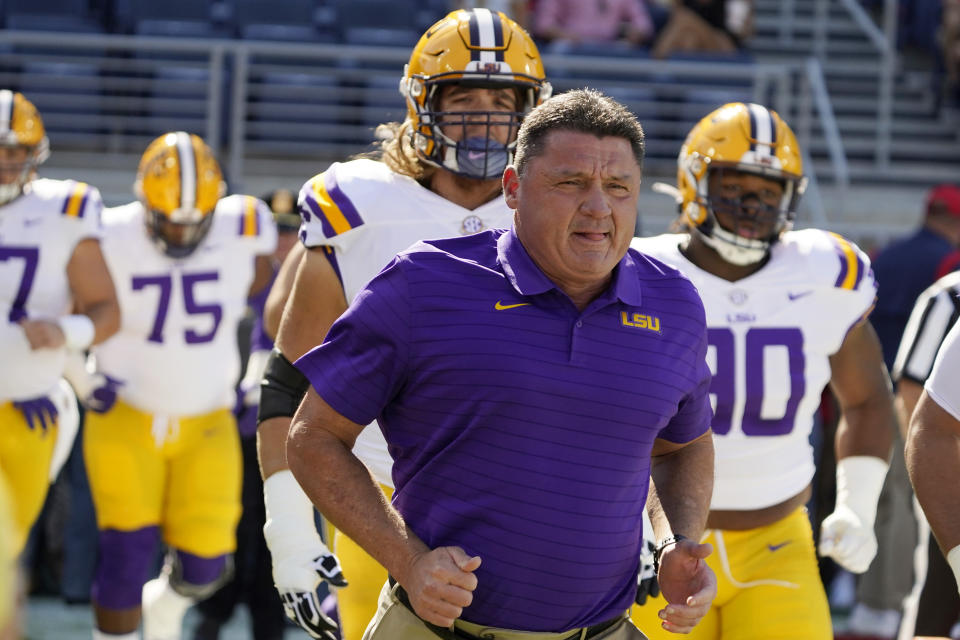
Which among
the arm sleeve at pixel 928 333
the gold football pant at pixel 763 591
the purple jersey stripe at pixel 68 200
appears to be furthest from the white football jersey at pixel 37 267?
the arm sleeve at pixel 928 333

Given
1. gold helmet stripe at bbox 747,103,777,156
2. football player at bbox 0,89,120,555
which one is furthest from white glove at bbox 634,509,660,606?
football player at bbox 0,89,120,555

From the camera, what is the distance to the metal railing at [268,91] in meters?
8.21

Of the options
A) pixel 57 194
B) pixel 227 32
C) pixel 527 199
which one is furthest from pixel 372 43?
pixel 527 199

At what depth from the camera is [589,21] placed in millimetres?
9711

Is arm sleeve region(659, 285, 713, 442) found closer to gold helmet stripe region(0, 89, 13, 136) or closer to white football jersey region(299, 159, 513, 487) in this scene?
white football jersey region(299, 159, 513, 487)

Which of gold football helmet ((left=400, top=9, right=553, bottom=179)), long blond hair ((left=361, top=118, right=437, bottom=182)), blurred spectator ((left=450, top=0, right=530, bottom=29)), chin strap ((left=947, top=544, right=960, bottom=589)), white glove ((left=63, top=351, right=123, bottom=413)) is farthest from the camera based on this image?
blurred spectator ((left=450, top=0, right=530, bottom=29))

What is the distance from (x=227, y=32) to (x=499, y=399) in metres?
7.46

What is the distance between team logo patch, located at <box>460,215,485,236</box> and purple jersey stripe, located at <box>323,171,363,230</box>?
8.4 inches

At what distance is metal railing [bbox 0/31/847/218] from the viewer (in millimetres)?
8211

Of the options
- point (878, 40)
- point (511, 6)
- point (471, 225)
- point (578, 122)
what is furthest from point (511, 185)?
point (878, 40)

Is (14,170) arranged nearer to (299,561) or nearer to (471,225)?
(471,225)

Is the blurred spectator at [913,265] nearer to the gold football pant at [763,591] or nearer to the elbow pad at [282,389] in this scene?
the gold football pant at [763,591]

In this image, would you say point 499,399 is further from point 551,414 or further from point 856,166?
point 856,166

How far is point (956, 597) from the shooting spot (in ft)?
14.8
